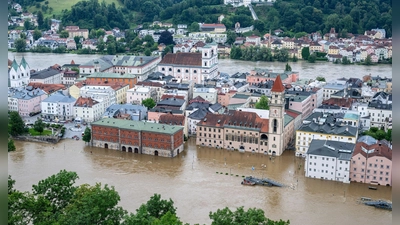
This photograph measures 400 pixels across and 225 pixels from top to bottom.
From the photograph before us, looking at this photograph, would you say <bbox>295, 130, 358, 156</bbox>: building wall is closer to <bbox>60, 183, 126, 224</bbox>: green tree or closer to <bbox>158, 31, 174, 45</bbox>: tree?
<bbox>60, 183, 126, 224</bbox>: green tree

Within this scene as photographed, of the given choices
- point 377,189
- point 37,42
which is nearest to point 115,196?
point 377,189

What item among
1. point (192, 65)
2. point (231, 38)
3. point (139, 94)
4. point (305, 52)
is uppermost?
point (231, 38)

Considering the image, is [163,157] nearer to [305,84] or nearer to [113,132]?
[113,132]

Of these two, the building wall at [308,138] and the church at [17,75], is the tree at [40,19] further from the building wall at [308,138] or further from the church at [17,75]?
the building wall at [308,138]

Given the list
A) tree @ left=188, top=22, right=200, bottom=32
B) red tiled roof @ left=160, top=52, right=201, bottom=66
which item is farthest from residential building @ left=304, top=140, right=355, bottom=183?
tree @ left=188, top=22, right=200, bottom=32

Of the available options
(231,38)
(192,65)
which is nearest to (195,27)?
(231,38)

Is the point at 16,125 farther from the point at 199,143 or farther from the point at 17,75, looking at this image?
the point at 17,75
